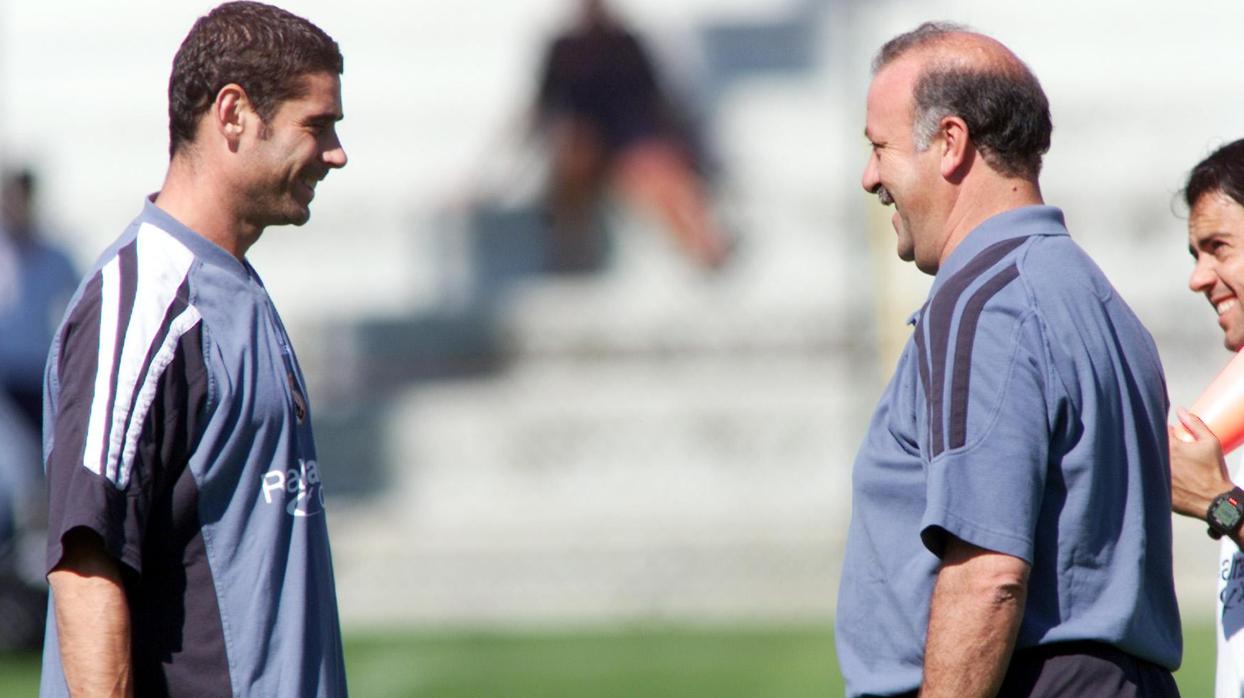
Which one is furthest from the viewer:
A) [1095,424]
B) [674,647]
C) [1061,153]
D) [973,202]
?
[1061,153]

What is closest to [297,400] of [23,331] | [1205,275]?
[1205,275]

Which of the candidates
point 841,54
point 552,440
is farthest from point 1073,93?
point 552,440

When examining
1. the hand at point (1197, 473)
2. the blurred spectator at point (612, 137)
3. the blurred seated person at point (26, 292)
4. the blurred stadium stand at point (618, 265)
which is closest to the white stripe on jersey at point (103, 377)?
the hand at point (1197, 473)

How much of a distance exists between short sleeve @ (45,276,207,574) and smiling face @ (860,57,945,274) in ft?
3.93

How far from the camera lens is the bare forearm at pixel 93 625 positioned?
2.63m

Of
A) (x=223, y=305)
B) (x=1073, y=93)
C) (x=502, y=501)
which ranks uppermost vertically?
(x=1073, y=93)

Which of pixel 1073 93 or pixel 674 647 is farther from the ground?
pixel 1073 93

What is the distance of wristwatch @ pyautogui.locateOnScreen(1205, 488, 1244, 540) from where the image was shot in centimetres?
296

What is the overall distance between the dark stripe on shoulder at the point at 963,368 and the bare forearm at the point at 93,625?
1.33 meters

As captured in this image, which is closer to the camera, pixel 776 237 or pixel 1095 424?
pixel 1095 424

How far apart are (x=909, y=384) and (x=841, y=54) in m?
8.85

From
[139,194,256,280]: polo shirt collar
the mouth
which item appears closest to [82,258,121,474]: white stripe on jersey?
[139,194,256,280]: polo shirt collar

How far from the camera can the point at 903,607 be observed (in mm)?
2750

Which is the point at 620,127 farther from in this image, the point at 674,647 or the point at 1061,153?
the point at 674,647
